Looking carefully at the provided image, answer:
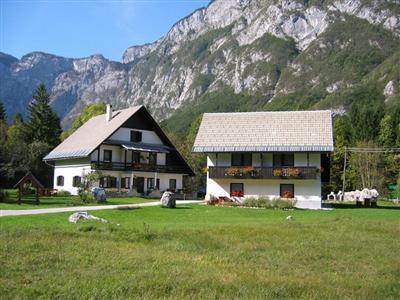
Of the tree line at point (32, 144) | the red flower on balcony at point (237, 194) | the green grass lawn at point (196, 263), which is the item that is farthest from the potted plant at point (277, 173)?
the tree line at point (32, 144)

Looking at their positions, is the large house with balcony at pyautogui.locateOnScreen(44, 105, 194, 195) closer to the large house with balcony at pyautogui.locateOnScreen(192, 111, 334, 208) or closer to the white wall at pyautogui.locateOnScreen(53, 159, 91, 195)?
the white wall at pyautogui.locateOnScreen(53, 159, 91, 195)

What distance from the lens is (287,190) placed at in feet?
130

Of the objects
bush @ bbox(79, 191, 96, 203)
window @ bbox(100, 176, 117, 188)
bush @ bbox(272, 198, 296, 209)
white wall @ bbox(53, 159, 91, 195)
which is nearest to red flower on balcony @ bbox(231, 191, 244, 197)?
bush @ bbox(272, 198, 296, 209)

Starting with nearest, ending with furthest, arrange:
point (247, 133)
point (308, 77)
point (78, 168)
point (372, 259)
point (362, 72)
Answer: point (372, 259) → point (247, 133) → point (78, 168) → point (362, 72) → point (308, 77)

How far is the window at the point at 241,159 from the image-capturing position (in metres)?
40.7

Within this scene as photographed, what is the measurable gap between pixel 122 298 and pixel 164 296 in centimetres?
78

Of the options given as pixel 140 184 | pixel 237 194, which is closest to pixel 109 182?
pixel 140 184

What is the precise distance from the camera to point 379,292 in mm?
10203

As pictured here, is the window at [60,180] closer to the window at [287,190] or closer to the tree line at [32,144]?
the tree line at [32,144]

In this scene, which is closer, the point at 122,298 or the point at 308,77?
the point at 122,298

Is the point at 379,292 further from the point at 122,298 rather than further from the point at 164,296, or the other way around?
the point at 122,298

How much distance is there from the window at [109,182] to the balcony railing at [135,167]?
93 centimetres

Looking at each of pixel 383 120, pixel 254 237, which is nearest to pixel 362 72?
pixel 383 120

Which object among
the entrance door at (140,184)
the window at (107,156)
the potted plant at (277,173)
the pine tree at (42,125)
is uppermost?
the pine tree at (42,125)
